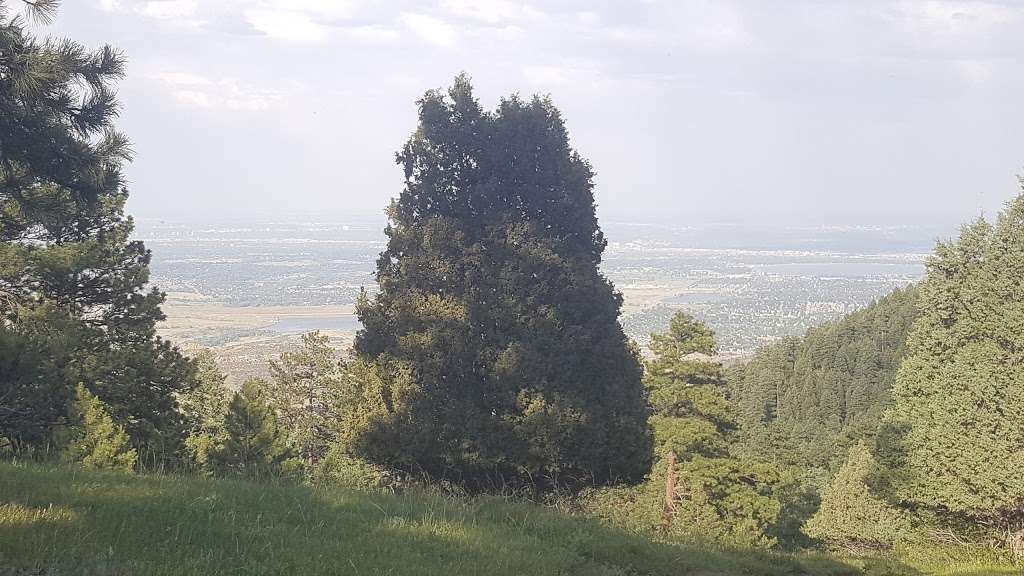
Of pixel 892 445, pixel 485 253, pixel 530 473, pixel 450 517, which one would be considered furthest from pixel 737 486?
pixel 450 517

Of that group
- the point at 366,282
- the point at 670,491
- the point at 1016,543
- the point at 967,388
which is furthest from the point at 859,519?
the point at 366,282

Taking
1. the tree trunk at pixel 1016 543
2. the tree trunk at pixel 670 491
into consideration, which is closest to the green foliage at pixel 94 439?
the tree trunk at pixel 670 491

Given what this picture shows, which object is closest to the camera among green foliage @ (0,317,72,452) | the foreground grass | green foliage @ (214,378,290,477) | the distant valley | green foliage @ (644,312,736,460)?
the foreground grass

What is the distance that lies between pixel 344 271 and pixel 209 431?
61752mm

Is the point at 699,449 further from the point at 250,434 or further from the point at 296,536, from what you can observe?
the point at 296,536

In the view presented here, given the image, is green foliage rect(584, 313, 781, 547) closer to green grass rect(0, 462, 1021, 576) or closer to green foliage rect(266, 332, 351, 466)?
green grass rect(0, 462, 1021, 576)

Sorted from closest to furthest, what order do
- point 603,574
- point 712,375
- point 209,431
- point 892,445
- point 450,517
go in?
point 603,574 < point 450,517 < point 892,445 < point 712,375 < point 209,431

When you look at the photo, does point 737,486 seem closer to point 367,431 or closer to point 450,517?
point 367,431

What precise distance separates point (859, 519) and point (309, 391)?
23.4 meters

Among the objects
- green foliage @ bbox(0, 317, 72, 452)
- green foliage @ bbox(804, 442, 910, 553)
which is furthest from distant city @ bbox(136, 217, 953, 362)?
green foliage @ bbox(0, 317, 72, 452)

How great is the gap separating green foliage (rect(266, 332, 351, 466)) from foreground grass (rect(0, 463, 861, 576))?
25.5m

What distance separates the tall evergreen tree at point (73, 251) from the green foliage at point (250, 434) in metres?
1.33

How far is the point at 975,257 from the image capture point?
53.3 ft

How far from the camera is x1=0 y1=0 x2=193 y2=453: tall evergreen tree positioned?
973cm
